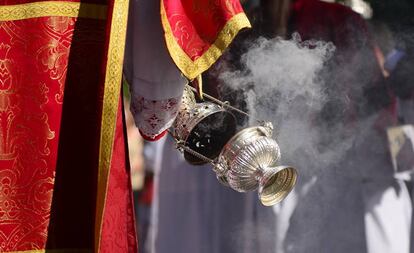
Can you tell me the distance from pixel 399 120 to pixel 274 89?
0.87 meters

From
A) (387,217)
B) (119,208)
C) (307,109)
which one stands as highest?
(307,109)

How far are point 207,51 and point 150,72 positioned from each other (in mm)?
314

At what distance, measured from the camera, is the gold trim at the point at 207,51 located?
2361 millimetres

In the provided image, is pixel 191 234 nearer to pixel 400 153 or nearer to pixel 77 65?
pixel 400 153

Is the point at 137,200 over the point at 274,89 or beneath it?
beneath

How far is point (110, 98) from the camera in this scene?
243 centimetres

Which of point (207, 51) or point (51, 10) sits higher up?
point (51, 10)

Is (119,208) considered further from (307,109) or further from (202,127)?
(307,109)

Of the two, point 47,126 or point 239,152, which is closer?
point 47,126

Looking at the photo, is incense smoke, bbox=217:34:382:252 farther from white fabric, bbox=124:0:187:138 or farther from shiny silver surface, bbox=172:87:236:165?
white fabric, bbox=124:0:187:138

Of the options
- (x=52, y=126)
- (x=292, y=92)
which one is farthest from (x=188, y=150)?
(x=292, y=92)

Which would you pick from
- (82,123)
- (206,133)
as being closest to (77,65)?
(82,123)

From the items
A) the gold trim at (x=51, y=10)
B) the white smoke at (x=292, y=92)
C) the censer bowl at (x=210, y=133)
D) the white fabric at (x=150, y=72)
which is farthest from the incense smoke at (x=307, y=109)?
the gold trim at (x=51, y=10)

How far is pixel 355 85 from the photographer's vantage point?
4.54 metres
